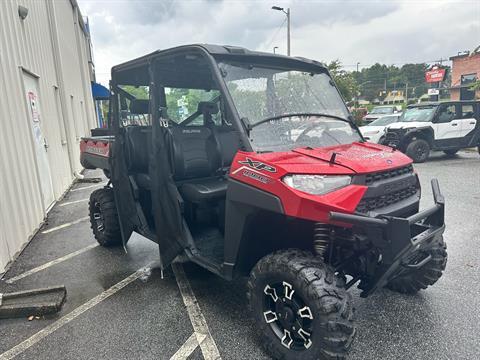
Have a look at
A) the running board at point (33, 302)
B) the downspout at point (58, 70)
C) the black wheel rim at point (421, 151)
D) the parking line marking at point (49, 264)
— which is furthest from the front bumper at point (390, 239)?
the black wheel rim at point (421, 151)

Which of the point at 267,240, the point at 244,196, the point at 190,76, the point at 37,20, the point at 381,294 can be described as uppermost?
the point at 37,20

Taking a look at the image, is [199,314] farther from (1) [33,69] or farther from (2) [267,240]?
(1) [33,69]

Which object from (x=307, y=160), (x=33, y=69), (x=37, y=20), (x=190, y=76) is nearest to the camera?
(x=307, y=160)

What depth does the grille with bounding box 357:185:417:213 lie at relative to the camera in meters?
2.39

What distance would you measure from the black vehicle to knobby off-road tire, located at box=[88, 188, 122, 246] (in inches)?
343

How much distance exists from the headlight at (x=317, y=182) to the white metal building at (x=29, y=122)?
372cm

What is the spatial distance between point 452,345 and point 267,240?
1.60m

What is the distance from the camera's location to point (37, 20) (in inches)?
299

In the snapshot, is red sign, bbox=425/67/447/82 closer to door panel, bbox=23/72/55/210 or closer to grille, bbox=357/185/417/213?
door panel, bbox=23/72/55/210

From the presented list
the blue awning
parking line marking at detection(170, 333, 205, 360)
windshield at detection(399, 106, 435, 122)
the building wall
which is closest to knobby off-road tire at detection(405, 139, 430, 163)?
windshield at detection(399, 106, 435, 122)

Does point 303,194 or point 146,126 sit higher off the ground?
point 146,126

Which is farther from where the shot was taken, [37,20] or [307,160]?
[37,20]

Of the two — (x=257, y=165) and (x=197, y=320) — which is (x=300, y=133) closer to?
(x=257, y=165)

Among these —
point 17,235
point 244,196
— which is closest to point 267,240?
point 244,196
